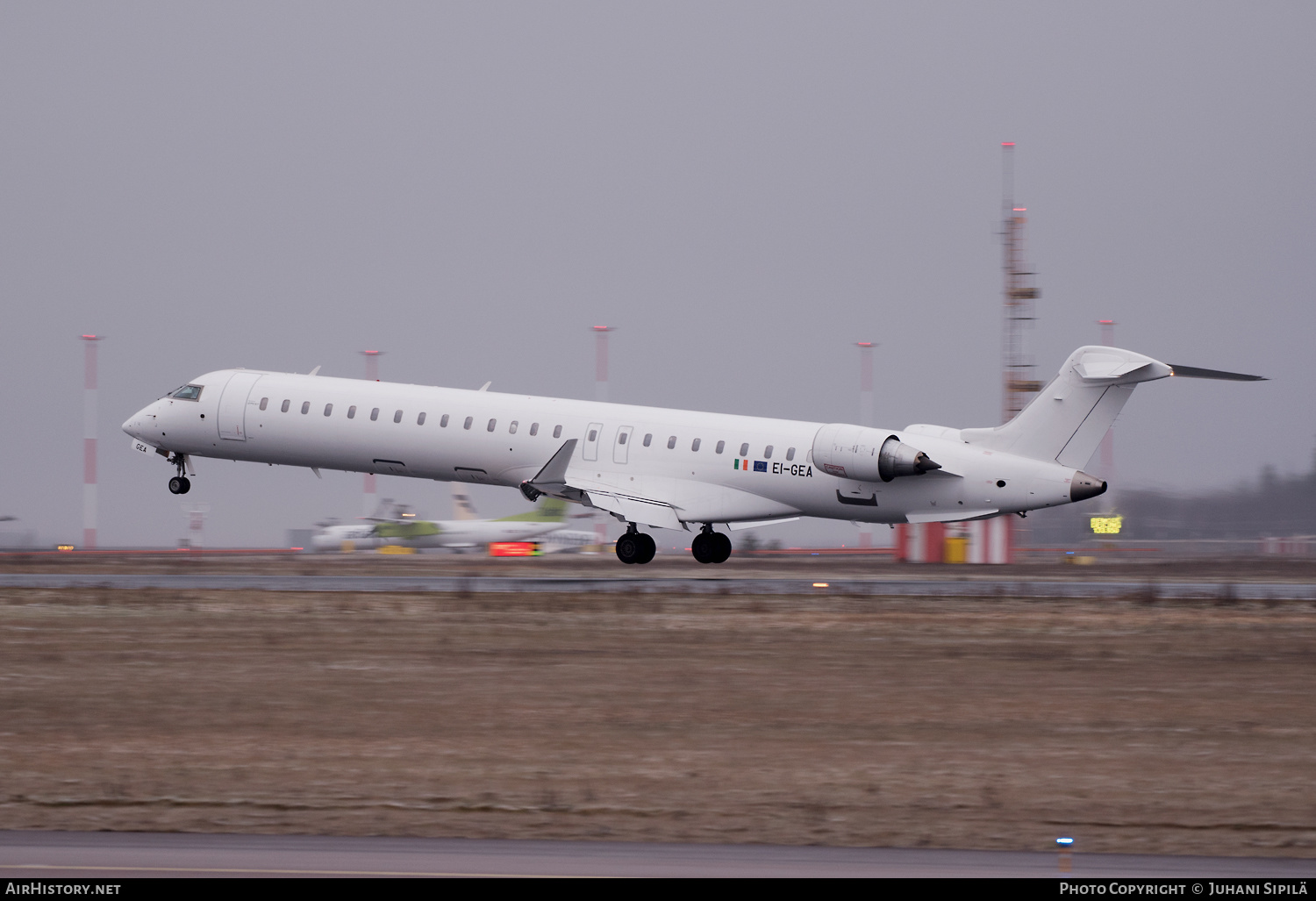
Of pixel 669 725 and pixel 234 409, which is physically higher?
pixel 234 409

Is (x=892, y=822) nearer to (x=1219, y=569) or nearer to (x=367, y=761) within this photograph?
(x=367, y=761)

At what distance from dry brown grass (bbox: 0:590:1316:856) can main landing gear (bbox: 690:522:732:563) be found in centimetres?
1056

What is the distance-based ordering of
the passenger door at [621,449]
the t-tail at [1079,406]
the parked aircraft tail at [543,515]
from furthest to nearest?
the parked aircraft tail at [543,515], the passenger door at [621,449], the t-tail at [1079,406]

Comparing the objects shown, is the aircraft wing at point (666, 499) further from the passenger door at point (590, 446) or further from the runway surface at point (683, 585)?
the runway surface at point (683, 585)

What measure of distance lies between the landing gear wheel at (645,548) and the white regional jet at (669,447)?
47 mm

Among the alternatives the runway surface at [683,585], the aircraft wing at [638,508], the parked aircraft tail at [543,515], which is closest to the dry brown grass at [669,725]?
the runway surface at [683,585]

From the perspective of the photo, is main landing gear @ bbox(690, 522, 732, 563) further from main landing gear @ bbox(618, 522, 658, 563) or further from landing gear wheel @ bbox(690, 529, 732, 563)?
main landing gear @ bbox(618, 522, 658, 563)

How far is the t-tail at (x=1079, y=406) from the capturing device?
30141mm

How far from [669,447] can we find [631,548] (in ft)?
9.70

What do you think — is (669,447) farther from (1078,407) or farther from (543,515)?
(543,515)

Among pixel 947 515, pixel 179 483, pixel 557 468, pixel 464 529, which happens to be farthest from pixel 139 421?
pixel 464 529

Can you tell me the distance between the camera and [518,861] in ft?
29.8
